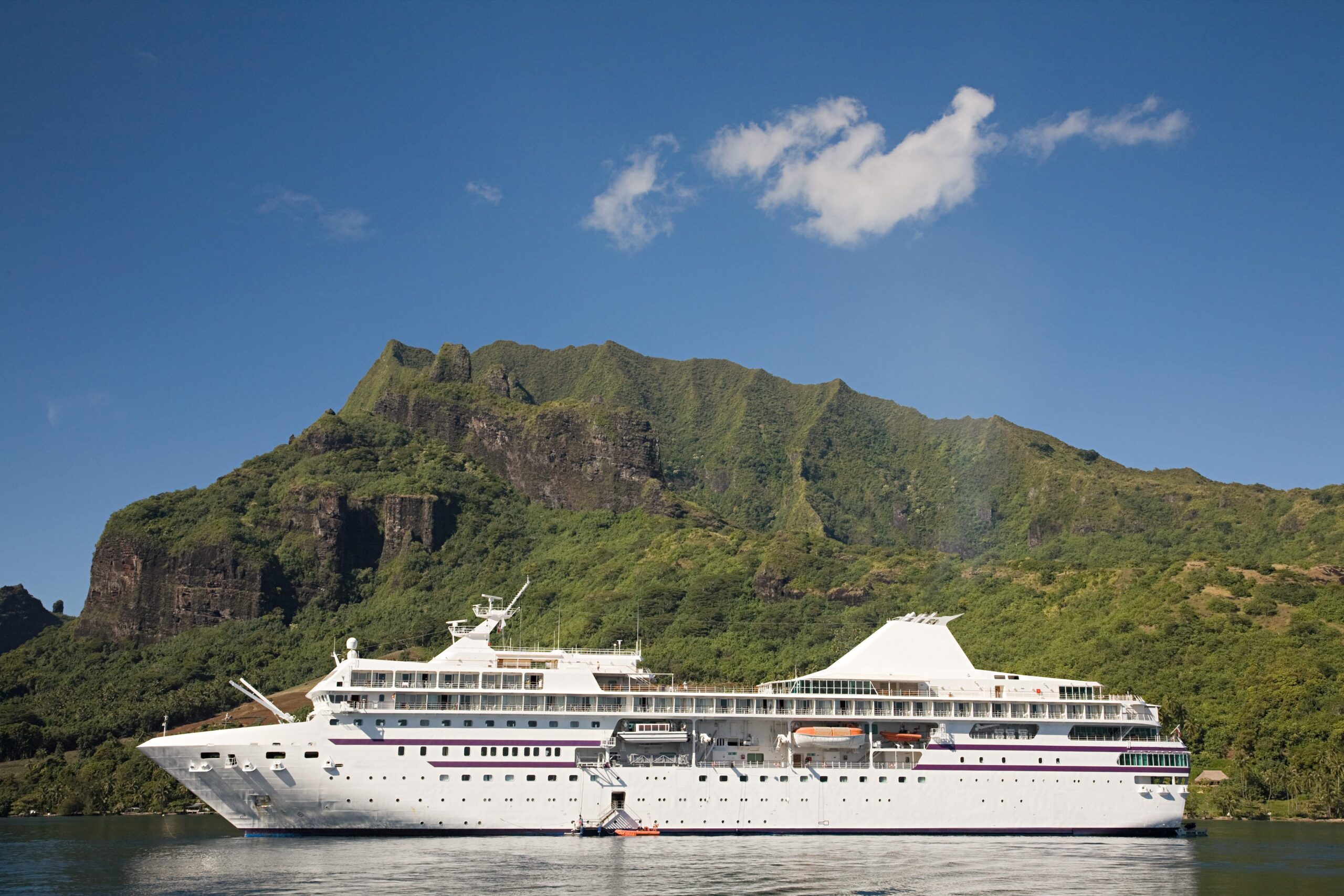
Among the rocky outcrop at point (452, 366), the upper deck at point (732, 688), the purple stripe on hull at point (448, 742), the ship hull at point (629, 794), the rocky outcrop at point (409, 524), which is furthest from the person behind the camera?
the rocky outcrop at point (452, 366)

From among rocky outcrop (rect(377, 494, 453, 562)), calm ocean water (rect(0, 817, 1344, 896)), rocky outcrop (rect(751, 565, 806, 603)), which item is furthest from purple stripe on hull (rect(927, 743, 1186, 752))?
rocky outcrop (rect(377, 494, 453, 562))

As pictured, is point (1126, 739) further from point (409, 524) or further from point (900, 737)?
point (409, 524)

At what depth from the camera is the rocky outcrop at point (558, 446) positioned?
466ft

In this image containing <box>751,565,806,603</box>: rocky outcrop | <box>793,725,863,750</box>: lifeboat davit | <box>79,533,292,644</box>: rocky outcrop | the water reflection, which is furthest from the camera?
<box>79,533,292,644</box>: rocky outcrop

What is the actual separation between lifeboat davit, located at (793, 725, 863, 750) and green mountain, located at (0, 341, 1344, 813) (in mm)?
21456

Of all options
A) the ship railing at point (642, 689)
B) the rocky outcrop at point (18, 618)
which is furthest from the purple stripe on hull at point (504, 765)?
the rocky outcrop at point (18, 618)

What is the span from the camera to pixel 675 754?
43531mm

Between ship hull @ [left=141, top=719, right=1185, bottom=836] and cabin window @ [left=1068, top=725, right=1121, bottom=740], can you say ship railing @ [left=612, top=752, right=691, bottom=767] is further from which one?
→ cabin window @ [left=1068, top=725, right=1121, bottom=740]

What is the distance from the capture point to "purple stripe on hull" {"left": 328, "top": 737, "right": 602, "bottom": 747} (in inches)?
1594

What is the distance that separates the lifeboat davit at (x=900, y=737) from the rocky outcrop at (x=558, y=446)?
302 ft

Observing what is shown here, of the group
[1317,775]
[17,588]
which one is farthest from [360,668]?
[17,588]

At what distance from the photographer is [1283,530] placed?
118 metres

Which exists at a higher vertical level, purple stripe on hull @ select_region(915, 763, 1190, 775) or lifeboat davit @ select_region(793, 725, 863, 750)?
→ lifeboat davit @ select_region(793, 725, 863, 750)

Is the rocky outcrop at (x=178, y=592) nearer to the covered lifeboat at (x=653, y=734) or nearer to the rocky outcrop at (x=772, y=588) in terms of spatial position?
the rocky outcrop at (x=772, y=588)
